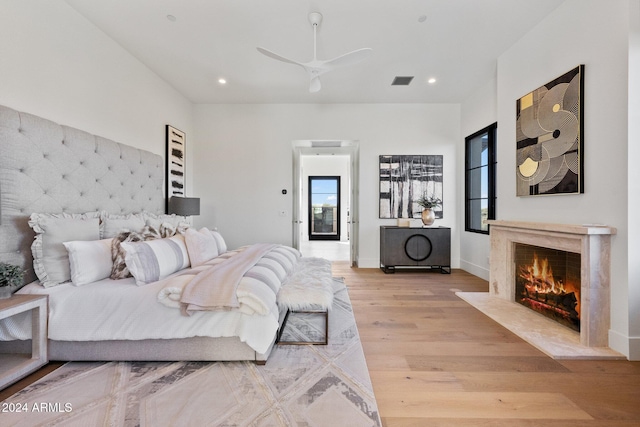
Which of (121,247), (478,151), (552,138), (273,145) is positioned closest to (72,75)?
(121,247)

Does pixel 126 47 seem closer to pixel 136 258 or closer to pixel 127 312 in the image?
pixel 136 258

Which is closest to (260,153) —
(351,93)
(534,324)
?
(351,93)

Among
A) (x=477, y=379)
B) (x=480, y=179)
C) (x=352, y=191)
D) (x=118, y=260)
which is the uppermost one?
(x=480, y=179)

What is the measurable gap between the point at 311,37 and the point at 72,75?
2.19m

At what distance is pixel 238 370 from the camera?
5.61ft

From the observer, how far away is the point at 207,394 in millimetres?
1492

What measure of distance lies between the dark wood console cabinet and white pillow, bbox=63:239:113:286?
358cm

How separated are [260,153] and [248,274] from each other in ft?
10.2

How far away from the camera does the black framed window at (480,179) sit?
3.80 m

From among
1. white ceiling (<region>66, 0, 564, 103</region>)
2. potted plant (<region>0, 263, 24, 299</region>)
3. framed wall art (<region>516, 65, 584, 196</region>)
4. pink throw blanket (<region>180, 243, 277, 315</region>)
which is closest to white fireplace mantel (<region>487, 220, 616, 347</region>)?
framed wall art (<region>516, 65, 584, 196</region>)

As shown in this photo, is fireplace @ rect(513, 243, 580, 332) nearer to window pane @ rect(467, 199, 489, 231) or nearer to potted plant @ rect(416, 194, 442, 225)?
window pane @ rect(467, 199, 489, 231)

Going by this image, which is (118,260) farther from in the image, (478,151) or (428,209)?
(478,151)

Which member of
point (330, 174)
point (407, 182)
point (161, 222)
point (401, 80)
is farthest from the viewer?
point (330, 174)

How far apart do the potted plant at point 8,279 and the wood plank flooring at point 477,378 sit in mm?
2238
